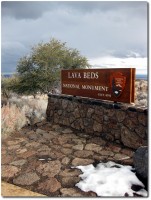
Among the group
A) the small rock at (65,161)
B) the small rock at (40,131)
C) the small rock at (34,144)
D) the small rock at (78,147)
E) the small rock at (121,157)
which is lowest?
the small rock at (65,161)

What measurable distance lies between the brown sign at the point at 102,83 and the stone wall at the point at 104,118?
167 millimetres

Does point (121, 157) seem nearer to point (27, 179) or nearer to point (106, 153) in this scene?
point (106, 153)

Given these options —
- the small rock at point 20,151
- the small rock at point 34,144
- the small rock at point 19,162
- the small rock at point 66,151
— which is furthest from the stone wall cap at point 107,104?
the small rock at point 19,162

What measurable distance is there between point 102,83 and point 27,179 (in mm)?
3173

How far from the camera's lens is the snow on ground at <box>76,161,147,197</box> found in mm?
4008

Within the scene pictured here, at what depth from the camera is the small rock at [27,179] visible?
4.43m

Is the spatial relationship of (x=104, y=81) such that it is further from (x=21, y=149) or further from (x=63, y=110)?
(x=21, y=149)

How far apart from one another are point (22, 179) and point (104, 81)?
3197 millimetres

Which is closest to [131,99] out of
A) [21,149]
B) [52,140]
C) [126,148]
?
[126,148]

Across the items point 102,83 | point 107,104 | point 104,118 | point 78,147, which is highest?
point 102,83

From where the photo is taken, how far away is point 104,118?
6.69 meters

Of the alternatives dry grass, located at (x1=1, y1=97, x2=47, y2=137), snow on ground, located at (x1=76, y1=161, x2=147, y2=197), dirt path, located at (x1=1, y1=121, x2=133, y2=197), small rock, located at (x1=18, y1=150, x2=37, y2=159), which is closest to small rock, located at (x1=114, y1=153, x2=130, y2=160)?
dirt path, located at (x1=1, y1=121, x2=133, y2=197)

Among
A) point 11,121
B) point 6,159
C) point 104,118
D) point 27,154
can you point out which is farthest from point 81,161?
point 11,121

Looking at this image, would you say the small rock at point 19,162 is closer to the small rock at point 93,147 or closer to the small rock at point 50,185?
the small rock at point 50,185
